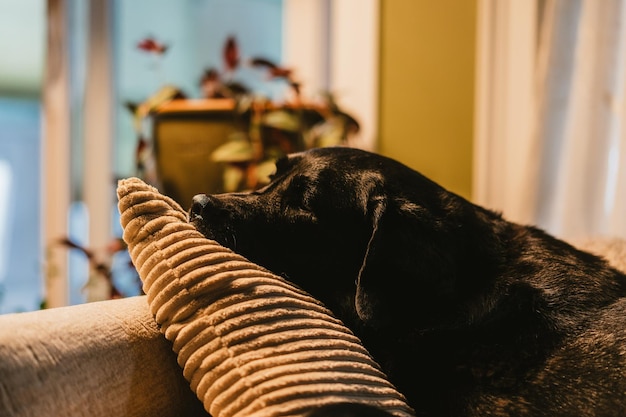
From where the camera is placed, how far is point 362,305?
1.00 meters

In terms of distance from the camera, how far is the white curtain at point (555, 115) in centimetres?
194

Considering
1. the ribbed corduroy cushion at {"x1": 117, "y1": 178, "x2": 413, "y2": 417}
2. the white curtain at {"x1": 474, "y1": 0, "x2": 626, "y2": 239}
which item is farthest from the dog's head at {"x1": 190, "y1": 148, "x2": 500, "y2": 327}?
the white curtain at {"x1": 474, "y1": 0, "x2": 626, "y2": 239}

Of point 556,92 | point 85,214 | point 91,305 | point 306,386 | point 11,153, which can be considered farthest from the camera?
point 11,153

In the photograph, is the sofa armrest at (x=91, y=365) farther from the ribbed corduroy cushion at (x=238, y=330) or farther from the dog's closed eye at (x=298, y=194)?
the dog's closed eye at (x=298, y=194)

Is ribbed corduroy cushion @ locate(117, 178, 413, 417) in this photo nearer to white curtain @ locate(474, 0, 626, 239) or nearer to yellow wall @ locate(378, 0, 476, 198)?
white curtain @ locate(474, 0, 626, 239)

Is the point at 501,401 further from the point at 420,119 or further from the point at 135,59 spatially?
the point at 135,59

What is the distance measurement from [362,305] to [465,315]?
17 centimetres

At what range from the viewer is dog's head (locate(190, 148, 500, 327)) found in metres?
1.03

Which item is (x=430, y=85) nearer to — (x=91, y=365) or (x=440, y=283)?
(x=440, y=283)

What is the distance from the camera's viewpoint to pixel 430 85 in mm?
2564

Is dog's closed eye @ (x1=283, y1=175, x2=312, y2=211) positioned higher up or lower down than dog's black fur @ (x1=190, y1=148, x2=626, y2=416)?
higher up

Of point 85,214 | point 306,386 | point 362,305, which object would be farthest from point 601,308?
point 85,214

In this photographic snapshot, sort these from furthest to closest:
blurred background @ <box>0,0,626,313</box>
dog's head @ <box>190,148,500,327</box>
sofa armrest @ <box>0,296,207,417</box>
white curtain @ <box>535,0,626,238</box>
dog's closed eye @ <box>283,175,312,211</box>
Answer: blurred background @ <box>0,0,626,313</box> → white curtain @ <box>535,0,626,238</box> → dog's closed eye @ <box>283,175,312,211</box> → dog's head @ <box>190,148,500,327</box> → sofa armrest @ <box>0,296,207,417</box>

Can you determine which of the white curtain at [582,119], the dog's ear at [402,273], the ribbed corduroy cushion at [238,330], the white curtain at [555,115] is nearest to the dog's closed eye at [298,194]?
the dog's ear at [402,273]
